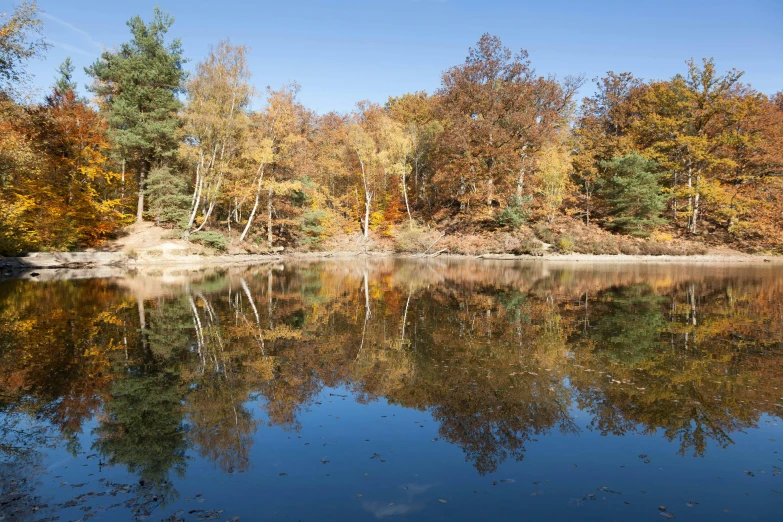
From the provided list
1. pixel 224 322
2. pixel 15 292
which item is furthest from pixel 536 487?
pixel 15 292

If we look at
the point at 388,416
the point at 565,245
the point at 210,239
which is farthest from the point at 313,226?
the point at 388,416

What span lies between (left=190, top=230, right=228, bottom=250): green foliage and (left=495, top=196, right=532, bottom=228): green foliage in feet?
75.8

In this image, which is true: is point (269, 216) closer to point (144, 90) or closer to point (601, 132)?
point (144, 90)

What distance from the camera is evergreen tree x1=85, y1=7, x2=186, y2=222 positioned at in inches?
1307

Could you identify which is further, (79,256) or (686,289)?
(79,256)

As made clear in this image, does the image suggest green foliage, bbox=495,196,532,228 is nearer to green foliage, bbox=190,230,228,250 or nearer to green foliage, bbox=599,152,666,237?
green foliage, bbox=599,152,666,237

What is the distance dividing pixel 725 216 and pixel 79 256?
52327 mm

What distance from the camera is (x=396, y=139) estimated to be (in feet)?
137

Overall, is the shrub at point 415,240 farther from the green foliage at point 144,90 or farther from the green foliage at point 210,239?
the green foliage at point 144,90

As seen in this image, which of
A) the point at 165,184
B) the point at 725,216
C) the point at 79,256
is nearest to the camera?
the point at 79,256

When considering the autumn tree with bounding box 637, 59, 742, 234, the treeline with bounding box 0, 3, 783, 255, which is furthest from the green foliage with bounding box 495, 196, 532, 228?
the autumn tree with bounding box 637, 59, 742, 234

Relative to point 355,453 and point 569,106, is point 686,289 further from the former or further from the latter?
point 569,106

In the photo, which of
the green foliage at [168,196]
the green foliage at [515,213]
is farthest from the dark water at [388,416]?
the green foliage at [515,213]

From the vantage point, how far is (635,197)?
128ft
